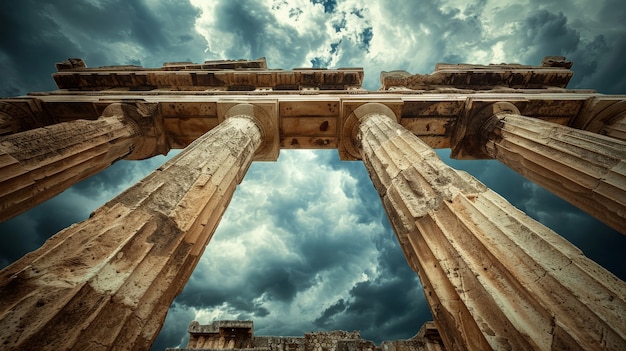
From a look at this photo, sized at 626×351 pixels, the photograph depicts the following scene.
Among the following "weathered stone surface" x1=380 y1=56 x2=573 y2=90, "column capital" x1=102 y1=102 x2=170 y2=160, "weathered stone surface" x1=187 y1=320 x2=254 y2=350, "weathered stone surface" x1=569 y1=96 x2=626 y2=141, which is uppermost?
"weathered stone surface" x1=380 y1=56 x2=573 y2=90

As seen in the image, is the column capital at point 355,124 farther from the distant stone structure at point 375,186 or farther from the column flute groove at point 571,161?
the column flute groove at point 571,161

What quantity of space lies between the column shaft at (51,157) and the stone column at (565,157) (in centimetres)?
898

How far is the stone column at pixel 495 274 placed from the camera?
1.70 meters

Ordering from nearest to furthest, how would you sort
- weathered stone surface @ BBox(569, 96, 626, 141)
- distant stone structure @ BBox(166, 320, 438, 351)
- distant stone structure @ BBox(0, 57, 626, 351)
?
distant stone structure @ BBox(0, 57, 626, 351), weathered stone surface @ BBox(569, 96, 626, 141), distant stone structure @ BBox(166, 320, 438, 351)

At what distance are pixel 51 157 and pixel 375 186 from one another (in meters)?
5.87

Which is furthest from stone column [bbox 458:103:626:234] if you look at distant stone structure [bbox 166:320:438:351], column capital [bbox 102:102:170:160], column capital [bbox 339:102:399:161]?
distant stone structure [bbox 166:320:438:351]

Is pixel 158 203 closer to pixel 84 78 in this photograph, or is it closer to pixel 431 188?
pixel 431 188

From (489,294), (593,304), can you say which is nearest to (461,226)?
(489,294)

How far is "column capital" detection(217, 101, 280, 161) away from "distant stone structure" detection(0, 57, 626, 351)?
4 cm

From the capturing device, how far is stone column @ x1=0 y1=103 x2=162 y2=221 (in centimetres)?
368

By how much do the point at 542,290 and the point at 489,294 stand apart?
364 mm

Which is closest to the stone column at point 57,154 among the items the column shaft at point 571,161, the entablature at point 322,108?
the entablature at point 322,108

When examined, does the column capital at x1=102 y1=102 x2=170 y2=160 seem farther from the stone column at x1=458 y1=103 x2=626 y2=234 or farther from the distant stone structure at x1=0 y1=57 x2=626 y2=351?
the stone column at x1=458 y1=103 x2=626 y2=234

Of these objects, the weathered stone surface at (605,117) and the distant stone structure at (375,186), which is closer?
the distant stone structure at (375,186)
